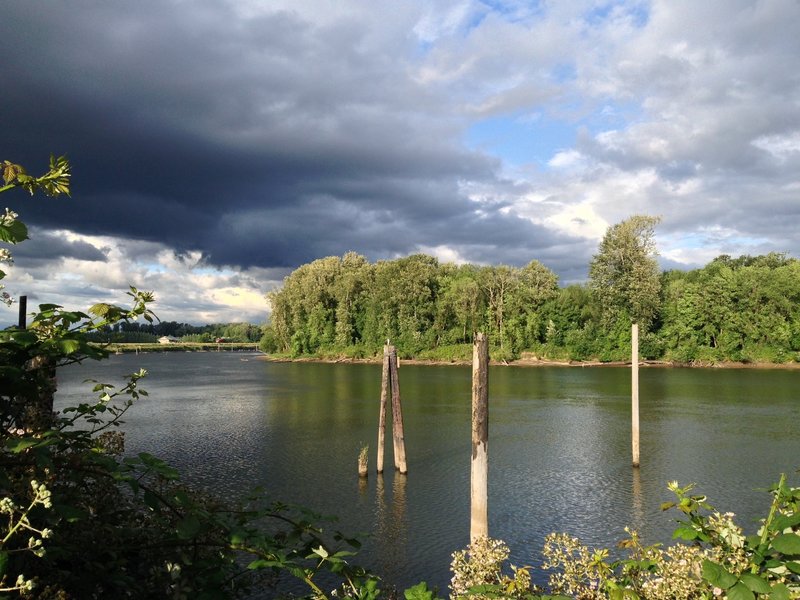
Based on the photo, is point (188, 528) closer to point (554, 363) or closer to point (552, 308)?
point (554, 363)

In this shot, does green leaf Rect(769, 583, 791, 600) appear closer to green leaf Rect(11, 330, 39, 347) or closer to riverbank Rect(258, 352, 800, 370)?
green leaf Rect(11, 330, 39, 347)

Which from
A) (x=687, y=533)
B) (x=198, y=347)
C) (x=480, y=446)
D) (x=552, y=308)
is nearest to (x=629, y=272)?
(x=552, y=308)

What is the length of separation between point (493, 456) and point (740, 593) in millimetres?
15835

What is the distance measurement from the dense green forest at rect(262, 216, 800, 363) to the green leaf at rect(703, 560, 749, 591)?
6073cm

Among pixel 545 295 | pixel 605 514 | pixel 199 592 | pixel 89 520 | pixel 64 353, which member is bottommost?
pixel 605 514

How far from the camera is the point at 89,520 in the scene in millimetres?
2533

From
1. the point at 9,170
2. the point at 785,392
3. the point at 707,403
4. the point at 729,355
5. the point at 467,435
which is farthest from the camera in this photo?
the point at 729,355

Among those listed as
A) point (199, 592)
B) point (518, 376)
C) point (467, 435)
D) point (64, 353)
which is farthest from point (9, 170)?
point (518, 376)

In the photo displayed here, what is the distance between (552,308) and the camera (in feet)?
216

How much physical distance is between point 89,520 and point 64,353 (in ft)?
2.81

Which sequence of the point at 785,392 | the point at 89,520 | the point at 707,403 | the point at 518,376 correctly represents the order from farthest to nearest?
the point at 518,376, the point at 785,392, the point at 707,403, the point at 89,520

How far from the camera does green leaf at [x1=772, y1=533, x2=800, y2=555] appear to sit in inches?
87.1

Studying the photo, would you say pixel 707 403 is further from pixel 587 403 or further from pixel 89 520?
pixel 89 520

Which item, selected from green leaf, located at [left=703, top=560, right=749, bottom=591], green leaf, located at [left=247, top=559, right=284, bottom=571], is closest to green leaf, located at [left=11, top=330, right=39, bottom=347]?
green leaf, located at [left=247, top=559, right=284, bottom=571]
